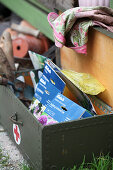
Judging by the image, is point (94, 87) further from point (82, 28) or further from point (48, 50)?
point (48, 50)

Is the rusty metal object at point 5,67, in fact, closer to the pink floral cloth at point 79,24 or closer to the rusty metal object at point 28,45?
the pink floral cloth at point 79,24

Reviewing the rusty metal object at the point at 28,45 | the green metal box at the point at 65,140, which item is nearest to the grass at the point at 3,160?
the green metal box at the point at 65,140

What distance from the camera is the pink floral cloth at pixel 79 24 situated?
2398mm

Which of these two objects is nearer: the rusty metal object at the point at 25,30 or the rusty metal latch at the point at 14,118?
the rusty metal latch at the point at 14,118

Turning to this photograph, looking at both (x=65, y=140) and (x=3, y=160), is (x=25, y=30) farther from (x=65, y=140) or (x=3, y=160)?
(x=65, y=140)

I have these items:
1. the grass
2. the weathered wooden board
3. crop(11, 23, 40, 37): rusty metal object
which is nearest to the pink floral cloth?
the weathered wooden board

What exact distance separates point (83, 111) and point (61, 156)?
0.30m

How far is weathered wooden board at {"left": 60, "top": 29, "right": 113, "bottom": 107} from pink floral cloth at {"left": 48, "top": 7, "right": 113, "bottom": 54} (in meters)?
0.08

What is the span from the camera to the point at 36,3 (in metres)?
3.94

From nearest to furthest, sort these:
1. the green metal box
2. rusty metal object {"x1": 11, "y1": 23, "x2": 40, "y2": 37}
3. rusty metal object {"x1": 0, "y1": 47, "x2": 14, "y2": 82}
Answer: the green metal box
rusty metal object {"x1": 0, "y1": 47, "x2": 14, "y2": 82}
rusty metal object {"x1": 11, "y1": 23, "x2": 40, "y2": 37}

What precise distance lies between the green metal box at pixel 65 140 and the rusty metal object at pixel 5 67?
0.54 meters

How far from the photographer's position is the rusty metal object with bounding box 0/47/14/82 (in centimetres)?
279

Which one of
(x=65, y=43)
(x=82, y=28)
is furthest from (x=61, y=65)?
(x=82, y=28)

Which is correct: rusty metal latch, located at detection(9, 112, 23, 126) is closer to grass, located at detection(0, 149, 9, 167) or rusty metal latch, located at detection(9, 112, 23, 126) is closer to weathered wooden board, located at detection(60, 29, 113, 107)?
grass, located at detection(0, 149, 9, 167)
